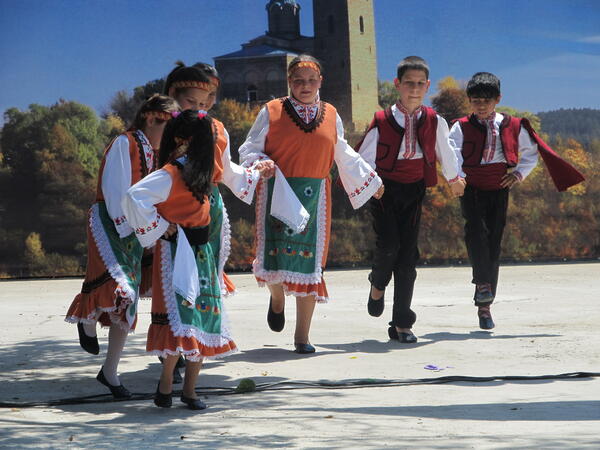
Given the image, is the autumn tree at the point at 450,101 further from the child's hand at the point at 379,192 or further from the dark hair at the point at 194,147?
the dark hair at the point at 194,147

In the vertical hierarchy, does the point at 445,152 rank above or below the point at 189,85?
below

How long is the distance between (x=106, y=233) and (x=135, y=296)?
1.11 ft

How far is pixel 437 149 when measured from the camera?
7.34 meters

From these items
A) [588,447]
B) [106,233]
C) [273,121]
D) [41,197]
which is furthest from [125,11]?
[588,447]

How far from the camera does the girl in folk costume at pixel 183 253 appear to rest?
4.70 meters

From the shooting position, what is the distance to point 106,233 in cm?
524

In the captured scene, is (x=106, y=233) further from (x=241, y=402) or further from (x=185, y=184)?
(x=241, y=402)

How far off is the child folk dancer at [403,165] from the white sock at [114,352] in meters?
2.37

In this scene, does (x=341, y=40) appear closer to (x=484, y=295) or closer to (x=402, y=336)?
(x=484, y=295)

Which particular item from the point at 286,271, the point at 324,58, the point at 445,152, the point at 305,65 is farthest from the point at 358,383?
the point at 324,58

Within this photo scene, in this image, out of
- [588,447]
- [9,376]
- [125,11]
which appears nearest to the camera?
[588,447]

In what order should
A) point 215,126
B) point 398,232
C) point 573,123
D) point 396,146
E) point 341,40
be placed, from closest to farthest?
point 215,126, point 396,146, point 398,232, point 573,123, point 341,40

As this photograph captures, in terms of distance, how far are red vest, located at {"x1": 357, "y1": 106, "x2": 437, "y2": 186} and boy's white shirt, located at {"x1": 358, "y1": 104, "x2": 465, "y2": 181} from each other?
3 centimetres

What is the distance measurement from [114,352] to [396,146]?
→ 8.86ft
